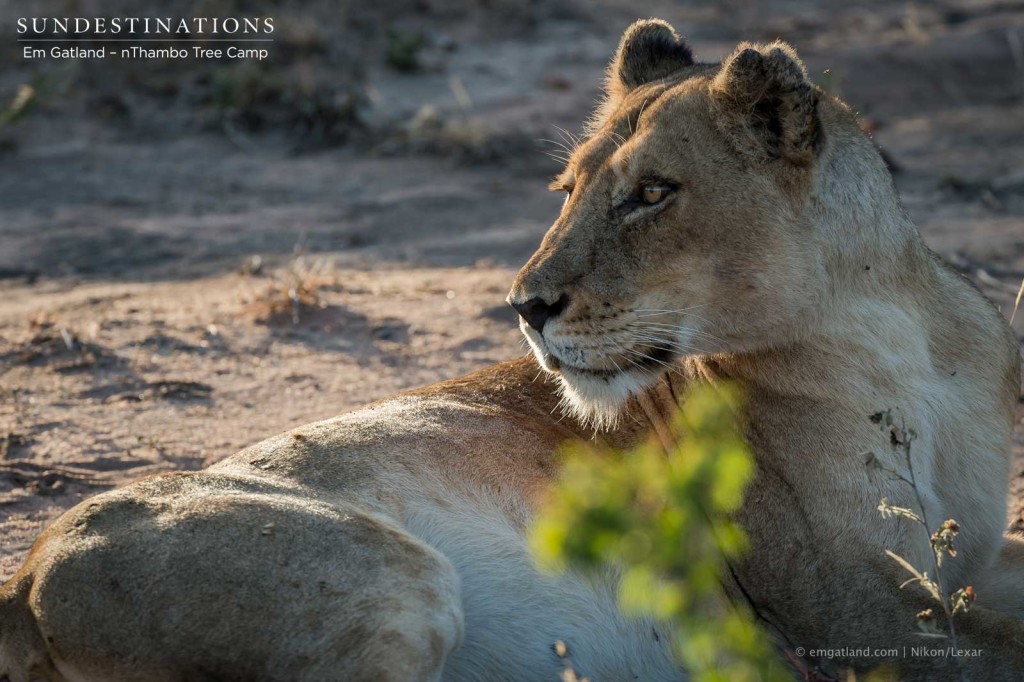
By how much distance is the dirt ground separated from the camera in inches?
236

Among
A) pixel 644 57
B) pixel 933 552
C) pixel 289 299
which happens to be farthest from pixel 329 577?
pixel 289 299

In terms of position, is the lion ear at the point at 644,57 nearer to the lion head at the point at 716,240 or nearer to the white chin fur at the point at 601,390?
the lion head at the point at 716,240

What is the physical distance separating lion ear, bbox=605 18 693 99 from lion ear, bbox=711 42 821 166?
0.80 metres

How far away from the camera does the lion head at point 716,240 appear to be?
3656 millimetres

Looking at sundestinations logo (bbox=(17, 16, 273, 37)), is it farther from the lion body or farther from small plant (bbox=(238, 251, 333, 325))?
the lion body

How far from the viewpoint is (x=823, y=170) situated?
3.72 metres

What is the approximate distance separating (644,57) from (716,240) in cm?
115

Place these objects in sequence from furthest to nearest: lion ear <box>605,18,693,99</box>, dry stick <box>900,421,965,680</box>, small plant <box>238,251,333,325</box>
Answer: small plant <box>238,251,333,325</box> → lion ear <box>605,18,693,99</box> → dry stick <box>900,421,965,680</box>

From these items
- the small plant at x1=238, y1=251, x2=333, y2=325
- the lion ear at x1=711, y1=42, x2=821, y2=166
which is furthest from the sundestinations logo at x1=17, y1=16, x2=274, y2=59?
the lion ear at x1=711, y1=42, x2=821, y2=166

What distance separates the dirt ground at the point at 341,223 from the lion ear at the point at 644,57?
0.55 metres

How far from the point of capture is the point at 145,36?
42.4ft

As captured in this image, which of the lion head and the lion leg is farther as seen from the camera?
the lion head

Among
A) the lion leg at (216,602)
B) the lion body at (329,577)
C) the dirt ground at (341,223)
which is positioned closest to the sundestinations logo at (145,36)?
the dirt ground at (341,223)

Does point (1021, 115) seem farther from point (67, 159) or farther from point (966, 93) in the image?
point (67, 159)
